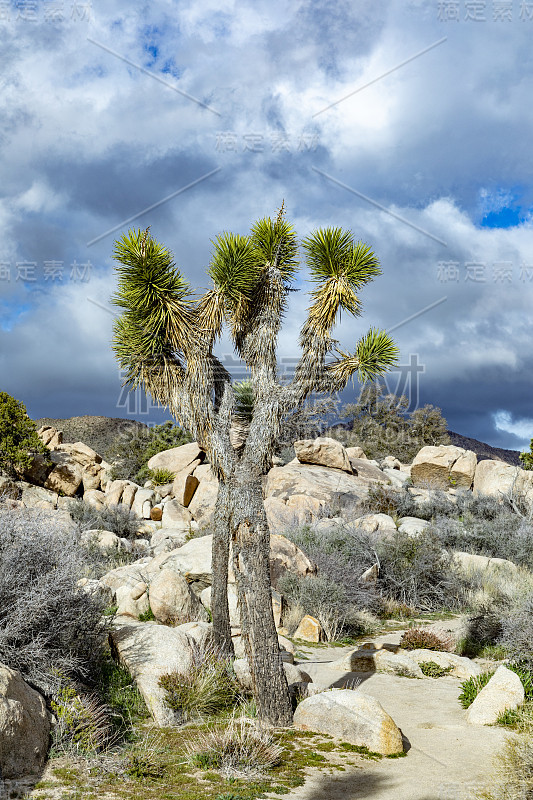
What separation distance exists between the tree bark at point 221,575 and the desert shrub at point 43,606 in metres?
1.64

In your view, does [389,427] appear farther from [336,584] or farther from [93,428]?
[336,584]

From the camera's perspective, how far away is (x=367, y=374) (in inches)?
342

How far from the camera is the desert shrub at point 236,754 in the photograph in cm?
558

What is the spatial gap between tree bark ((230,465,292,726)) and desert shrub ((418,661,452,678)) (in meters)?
3.47

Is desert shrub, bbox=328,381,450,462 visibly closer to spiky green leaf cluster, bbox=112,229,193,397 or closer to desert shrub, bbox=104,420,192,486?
desert shrub, bbox=104,420,192,486

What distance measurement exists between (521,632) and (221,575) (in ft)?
13.9

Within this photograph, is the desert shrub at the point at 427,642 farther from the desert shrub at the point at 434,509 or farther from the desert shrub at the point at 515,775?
the desert shrub at the point at 434,509

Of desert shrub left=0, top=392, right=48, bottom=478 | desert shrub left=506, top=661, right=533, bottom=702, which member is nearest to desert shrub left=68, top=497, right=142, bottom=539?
desert shrub left=0, top=392, right=48, bottom=478

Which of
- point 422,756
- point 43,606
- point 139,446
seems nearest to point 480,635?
point 422,756

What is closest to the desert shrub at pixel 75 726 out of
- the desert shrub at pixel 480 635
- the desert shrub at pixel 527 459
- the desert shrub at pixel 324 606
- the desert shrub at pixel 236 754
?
the desert shrub at pixel 236 754

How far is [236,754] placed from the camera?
5703 mm

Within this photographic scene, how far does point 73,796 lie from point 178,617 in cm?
606

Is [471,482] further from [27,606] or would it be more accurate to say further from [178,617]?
[27,606]

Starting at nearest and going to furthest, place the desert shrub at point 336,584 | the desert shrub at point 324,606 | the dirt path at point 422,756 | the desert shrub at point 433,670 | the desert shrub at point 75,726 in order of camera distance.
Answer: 1. the dirt path at point 422,756
2. the desert shrub at point 75,726
3. the desert shrub at point 433,670
4. the desert shrub at point 324,606
5. the desert shrub at point 336,584
